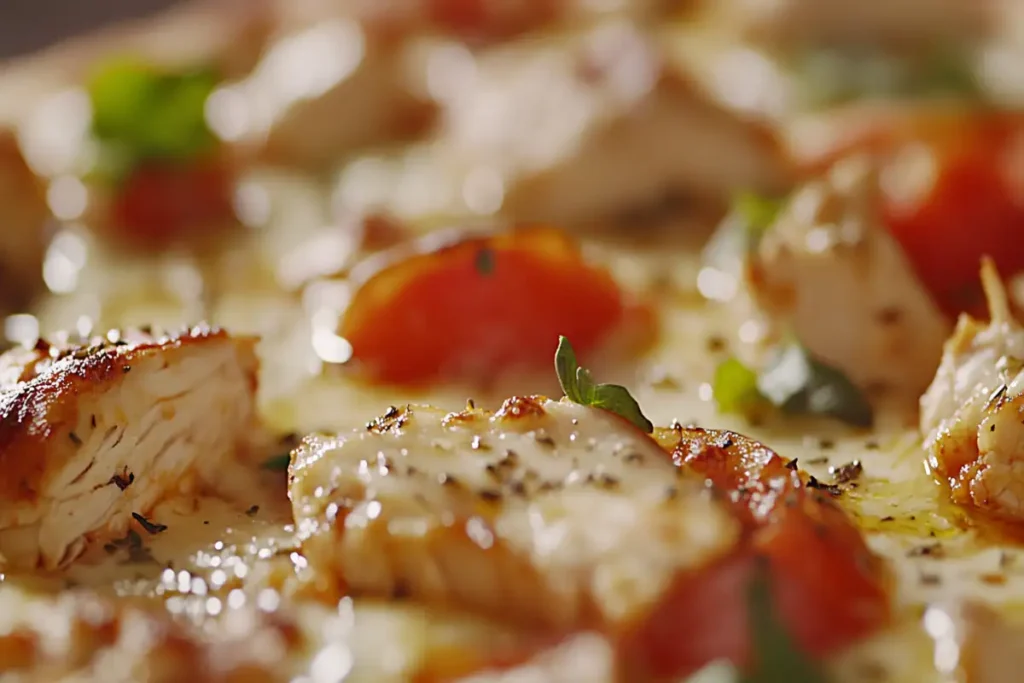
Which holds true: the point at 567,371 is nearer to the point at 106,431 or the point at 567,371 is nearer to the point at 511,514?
the point at 511,514

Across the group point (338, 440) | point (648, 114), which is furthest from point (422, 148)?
point (338, 440)

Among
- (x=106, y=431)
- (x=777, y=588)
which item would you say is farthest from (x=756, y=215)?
(x=106, y=431)

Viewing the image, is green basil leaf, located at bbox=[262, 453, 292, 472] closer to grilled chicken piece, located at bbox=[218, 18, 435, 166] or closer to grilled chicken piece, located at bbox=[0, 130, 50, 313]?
grilled chicken piece, located at bbox=[0, 130, 50, 313]

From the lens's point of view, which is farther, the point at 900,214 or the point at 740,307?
the point at 900,214

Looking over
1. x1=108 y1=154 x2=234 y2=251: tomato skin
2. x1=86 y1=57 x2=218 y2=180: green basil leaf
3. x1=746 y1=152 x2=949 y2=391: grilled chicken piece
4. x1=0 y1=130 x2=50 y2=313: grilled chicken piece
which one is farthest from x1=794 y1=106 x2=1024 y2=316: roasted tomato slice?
x1=0 y1=130 x2=50 y2=313: grilled chicken piece

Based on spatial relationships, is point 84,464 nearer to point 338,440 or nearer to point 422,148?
point 338,440

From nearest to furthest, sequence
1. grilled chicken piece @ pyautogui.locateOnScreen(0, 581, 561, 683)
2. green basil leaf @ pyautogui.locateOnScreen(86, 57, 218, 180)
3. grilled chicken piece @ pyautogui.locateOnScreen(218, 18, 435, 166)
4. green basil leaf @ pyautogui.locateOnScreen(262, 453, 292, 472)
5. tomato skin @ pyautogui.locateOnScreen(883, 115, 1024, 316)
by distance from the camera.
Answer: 1. grilled chicken piece @ pyautogui.locateOnScreen(0, 581, 561, 683)
2. green basil leaf @ pyautogui.locateOnScreen(262, 453, 292, 472)
3. tomato skin @ pyautogui.locateOnScreen(883, 115, 1024, 316)
4. green basil leaf @ pyautogui.locateOnScreen(86, 57, 218, 180)
5. grilled chicken piece @ pyautogui.locateOnScreen(218, 18, 435, 166)
